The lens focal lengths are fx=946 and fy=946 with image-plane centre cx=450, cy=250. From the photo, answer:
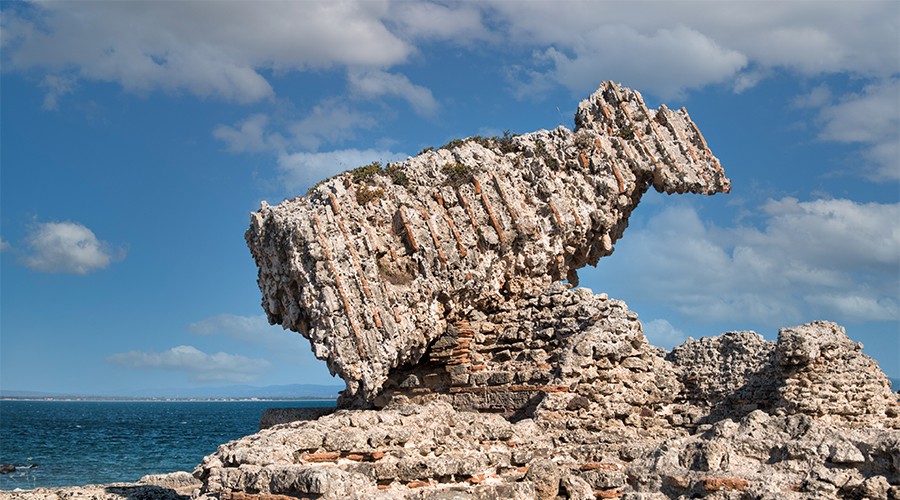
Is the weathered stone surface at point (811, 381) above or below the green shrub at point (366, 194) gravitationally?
below

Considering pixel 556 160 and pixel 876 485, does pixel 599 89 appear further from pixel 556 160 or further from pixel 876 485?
pixel 876 485

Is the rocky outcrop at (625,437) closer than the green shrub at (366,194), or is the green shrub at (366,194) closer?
the rocky outcrop at (625,437)

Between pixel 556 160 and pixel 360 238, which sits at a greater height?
pixel 556 160

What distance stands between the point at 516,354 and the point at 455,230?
2.12 meters

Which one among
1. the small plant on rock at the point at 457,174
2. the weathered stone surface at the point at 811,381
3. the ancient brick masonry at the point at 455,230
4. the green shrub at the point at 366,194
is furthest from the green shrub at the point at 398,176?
the weathered stone surface at the point at 811,381

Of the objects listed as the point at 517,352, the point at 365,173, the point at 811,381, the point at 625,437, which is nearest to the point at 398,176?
the point at 365,173

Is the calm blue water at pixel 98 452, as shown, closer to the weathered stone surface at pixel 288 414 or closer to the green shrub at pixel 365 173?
the weathered stone surface at pixel 288 414

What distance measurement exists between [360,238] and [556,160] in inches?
141

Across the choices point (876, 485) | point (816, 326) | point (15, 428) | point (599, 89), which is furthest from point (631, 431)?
point (15, 428)

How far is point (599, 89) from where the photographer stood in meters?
16.4

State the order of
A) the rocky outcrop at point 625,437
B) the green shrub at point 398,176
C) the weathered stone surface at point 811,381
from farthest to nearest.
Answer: the green shrub at point 398,176
the weathered stone surface at point 811,381
the rocky outcrop at point 625,437

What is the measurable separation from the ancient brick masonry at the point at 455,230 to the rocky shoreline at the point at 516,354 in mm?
31

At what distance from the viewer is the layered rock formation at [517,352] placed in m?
10.1

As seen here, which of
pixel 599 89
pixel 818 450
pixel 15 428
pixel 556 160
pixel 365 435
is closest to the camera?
pixel 818 450
